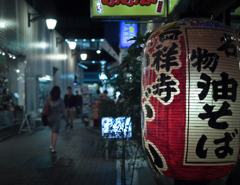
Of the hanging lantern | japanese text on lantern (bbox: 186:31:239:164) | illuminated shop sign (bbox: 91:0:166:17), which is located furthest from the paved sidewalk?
japanese text on lantern (bbox: 186:31:239:164)

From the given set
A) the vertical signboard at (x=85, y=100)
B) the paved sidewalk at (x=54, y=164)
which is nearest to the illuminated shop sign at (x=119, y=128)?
the paved sidewalk at (x=54, y=164)

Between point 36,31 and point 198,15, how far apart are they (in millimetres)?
14752

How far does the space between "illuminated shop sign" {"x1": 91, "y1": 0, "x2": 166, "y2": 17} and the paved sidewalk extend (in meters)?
2.54

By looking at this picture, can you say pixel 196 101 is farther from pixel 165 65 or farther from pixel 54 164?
pixel 54 164

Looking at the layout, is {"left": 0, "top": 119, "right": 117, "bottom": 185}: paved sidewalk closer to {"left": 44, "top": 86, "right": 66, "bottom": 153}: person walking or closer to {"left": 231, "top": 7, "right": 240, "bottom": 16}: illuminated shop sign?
{"left": 44, "top": 86, "right": 66, "bottom": 153}: person walking

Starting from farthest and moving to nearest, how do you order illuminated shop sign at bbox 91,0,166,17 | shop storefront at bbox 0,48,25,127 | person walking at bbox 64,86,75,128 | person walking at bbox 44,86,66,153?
person walking at bbox 64,86,75,128
shop storefront at bbox 0,48,25,127
person walking at bbox 44,86,66,153
illuminated shop sign at bbox 91,0,166,17

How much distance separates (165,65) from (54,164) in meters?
5.62

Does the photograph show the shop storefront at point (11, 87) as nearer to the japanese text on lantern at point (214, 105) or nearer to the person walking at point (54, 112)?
the person walking at point (54, 112)

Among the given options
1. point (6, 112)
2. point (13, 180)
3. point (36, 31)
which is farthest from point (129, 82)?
point (36, 31)

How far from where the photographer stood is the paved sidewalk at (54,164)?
578 cm

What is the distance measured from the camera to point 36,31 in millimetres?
15844

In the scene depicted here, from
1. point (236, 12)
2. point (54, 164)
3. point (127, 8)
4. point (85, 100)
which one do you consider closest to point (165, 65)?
point (236, 12)

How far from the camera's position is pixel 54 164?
697 cm

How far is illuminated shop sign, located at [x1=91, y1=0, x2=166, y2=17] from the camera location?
17.4ft
